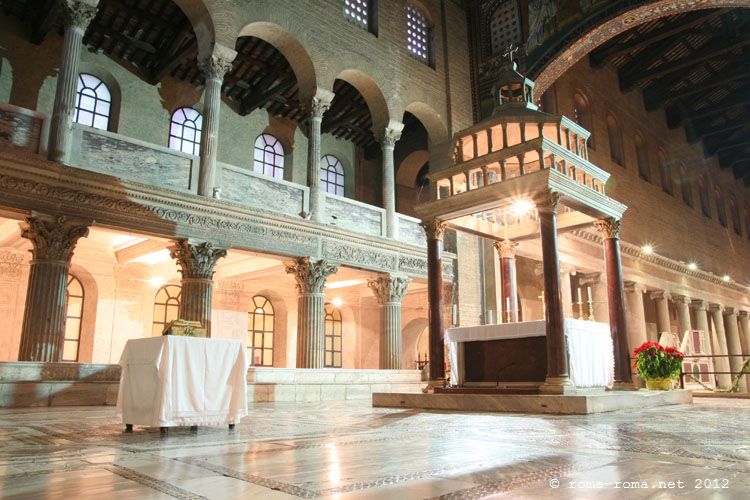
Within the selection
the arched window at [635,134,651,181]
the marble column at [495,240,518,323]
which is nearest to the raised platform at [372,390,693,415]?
the marble column at [495,240,518,323]

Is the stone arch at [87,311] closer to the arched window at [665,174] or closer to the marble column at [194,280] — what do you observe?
the marble column at [194,280]

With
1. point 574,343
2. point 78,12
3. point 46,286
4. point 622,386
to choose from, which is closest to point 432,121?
point 78,12

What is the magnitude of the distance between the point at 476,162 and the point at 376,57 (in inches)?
299

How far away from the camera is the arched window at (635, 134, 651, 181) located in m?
22.9

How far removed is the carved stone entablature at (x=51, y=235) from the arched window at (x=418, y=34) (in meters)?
10.6

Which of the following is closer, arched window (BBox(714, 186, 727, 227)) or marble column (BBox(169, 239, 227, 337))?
marble column (BBox(169, 239, 227, 337))

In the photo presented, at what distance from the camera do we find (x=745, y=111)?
24.4 meters

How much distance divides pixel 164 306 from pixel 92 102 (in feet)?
17.9

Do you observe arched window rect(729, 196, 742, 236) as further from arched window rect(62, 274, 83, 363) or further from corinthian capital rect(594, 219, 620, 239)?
arched window rect(62, 274, 83, 363)

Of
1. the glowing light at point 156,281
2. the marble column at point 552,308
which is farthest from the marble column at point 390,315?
the marble column at point 552,308

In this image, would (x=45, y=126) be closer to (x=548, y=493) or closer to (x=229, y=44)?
(x=229, y=44)

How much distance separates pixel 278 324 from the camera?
17.9 m

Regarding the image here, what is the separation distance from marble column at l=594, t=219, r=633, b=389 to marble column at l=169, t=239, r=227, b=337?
23.8ft

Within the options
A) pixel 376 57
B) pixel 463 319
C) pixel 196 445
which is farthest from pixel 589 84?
pixel 196 445
